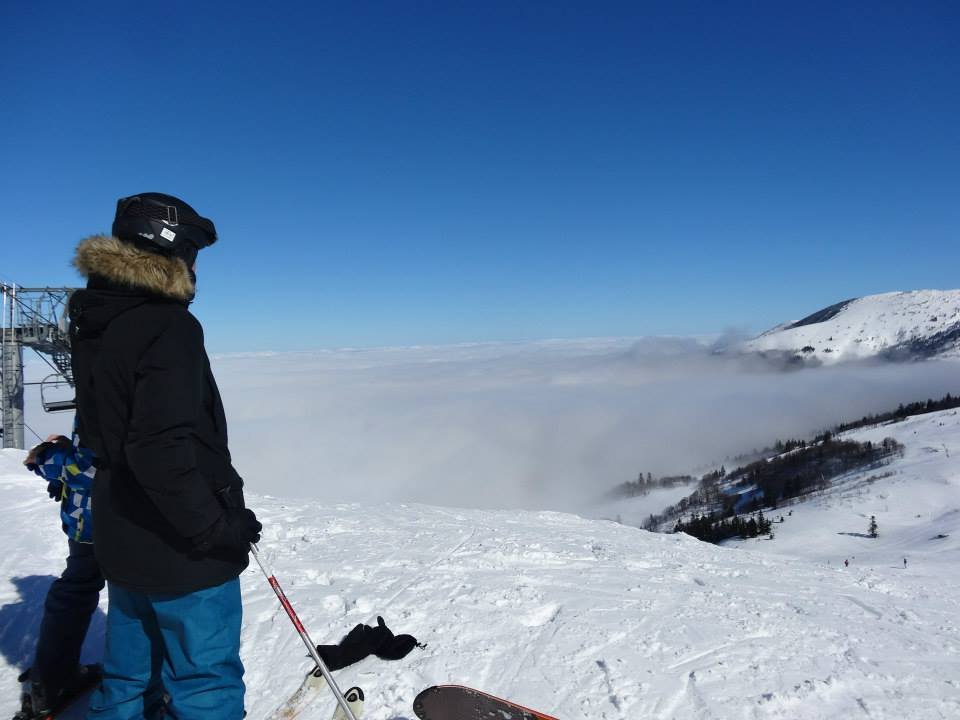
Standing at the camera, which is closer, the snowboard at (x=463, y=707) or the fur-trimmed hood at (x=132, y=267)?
the fur-trimmed hood at (x=132, y=267)

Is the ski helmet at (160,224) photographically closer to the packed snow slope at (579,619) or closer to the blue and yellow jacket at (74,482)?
the blue and yellow jacket at (74,482)

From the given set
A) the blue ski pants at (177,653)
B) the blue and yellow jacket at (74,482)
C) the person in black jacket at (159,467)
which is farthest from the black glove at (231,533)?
the blue and yellow jacket at (74,482)

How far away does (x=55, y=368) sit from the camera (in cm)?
1830

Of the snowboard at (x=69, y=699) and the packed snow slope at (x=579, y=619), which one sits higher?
the snowboard at (x=69, y=699)

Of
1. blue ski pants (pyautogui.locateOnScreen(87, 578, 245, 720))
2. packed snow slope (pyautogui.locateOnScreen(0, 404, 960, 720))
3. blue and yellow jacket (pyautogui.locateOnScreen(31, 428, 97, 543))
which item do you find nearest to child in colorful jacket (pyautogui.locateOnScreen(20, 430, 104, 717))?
blue and yellow jacket (pyautogui.locateOnScreen(31, 428, 97, 543))

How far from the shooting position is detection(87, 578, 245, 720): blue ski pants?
2.65 meters

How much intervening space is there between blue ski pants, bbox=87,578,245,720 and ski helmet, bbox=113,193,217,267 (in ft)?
5.77

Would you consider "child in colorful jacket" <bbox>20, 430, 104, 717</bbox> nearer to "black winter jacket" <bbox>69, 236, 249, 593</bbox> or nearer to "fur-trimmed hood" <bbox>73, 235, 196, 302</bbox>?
"black winter jacket" <bbox>69, 236, 249, 593</bbox>

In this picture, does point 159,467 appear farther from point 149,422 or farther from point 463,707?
point 463,707

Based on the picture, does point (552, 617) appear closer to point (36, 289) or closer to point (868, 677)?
point (868, 677)

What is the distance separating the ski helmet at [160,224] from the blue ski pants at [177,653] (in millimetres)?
1759

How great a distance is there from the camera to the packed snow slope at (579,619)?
4.47 meters

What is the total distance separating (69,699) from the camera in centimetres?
386

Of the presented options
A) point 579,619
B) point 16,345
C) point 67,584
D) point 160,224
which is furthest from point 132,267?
point 16,345
